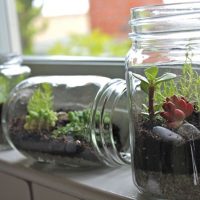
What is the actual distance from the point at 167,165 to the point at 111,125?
0.54ft

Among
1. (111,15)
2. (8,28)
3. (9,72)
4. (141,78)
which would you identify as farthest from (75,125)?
(8,28)

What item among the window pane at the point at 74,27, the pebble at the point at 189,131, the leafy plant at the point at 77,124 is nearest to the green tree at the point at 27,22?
the window pane at the point at 74,27

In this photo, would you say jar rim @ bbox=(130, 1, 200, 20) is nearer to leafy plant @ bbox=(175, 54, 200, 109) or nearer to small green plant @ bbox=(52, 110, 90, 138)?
leafy plant @ bbox=(175, 54, 200, 109)

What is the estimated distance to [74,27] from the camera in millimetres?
1348

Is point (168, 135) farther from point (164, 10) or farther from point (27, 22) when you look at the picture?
point (27, 22)

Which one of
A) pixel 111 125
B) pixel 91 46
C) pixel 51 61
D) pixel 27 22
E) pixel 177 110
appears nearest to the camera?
pixel 177 110

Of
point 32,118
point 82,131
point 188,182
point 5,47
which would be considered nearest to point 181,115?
point 188,182

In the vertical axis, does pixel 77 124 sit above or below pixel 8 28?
below

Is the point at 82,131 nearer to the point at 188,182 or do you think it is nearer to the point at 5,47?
the point at 188,182

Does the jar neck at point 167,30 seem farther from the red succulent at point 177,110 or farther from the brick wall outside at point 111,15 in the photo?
the brick wall outside at point 111,15

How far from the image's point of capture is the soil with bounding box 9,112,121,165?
2.35ft

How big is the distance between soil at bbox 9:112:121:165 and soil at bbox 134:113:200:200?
5.4 inches

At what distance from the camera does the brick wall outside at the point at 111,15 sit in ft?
3.53

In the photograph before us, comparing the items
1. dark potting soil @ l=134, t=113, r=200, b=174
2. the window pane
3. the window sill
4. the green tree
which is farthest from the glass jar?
dark potting soil @ l=134, t=113, r=200, b=174
